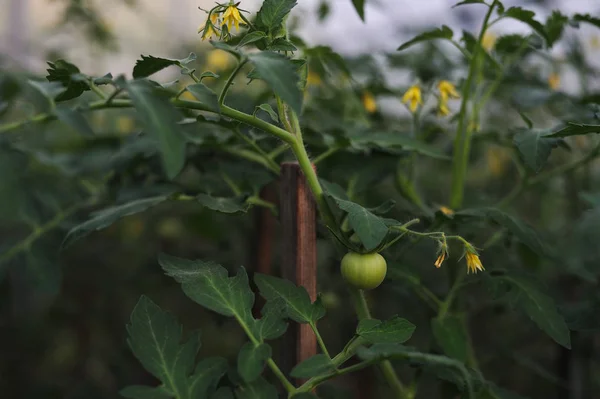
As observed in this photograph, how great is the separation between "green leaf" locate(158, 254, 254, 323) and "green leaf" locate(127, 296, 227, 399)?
46 mm

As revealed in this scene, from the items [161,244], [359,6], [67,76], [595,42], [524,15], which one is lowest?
[595,42]

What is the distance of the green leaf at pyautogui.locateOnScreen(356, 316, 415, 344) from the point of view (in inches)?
23.6

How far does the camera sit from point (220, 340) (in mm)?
1855

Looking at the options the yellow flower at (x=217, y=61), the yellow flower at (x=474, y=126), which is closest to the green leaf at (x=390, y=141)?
the yellow flower at (x=474, y=126)

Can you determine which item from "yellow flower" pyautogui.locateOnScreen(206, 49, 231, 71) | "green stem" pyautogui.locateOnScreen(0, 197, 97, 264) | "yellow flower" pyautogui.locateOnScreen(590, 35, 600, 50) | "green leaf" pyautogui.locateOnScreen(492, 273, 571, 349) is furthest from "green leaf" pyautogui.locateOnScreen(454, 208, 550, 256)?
"yellow flower" pyautogui.locateOnScreen(590, 35, 600, 50)

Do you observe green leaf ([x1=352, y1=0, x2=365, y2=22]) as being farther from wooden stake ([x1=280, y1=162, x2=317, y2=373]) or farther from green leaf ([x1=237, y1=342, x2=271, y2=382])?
green leaf ([x1=237, y1=342, x2=271, y2=382])

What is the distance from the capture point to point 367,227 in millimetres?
582

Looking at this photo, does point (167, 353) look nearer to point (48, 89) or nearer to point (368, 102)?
point (48, 89)

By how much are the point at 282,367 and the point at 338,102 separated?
1.86 feet

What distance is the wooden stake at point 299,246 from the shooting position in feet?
2.38

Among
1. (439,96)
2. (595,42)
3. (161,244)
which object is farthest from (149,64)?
(595,42)

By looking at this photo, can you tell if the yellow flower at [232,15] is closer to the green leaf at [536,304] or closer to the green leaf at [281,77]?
the green leaf at [281,77]

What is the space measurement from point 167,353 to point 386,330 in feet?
0.71

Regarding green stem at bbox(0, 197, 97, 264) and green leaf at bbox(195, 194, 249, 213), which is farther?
green stem at bbox(0, 197, 97, 264)
